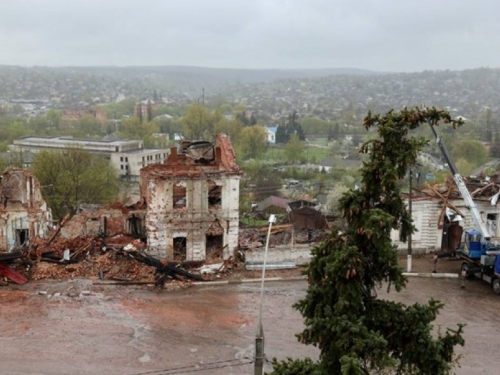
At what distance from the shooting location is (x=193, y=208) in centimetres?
3072

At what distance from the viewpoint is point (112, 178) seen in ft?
182

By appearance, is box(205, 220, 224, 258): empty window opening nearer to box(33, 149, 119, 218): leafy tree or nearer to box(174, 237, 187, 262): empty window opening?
box(174, 237, 187, 262): empty window opening

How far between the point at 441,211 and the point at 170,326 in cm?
1788

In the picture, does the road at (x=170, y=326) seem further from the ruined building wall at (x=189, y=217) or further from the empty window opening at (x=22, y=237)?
the empty window opening at (x=22, y=237)

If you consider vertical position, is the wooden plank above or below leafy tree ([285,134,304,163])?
above

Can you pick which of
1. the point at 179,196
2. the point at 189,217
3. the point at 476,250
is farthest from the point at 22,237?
the point at 476,250

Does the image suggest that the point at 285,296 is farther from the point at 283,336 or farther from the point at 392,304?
the point at 392,304

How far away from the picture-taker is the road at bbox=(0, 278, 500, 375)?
20.5m

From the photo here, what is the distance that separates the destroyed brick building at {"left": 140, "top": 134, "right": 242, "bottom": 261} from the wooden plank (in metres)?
6.46

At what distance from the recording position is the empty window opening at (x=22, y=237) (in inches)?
1240

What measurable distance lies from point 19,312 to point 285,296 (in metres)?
12.0

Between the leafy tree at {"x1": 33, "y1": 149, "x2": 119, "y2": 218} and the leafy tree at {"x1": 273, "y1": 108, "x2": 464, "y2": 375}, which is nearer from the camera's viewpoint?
the leafy tree at {"x1": 273, "y1": 108, "x2": 464, "y2": 375}

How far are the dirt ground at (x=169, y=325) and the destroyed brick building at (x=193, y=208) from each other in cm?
301

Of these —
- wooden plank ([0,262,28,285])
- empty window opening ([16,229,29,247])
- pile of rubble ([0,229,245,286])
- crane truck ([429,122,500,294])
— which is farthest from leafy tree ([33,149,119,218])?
crane truck ([429,122,500,294])
